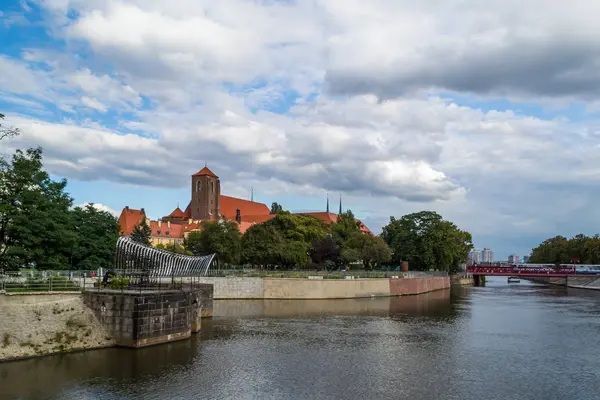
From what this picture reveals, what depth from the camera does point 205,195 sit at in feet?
556

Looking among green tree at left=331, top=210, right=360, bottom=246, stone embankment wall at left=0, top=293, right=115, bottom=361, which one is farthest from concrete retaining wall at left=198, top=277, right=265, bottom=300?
green tree at left=331, top=210, right=360, bottom=246

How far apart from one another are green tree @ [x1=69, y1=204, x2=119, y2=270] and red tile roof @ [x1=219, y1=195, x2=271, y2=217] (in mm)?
120931

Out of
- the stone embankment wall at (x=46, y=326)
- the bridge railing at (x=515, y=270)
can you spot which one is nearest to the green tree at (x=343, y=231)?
the bridge railing at (x=515, y=270)

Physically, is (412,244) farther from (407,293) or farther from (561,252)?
(561,252)

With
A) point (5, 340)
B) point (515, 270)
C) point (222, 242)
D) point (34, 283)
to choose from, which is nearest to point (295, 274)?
point (222, 242)

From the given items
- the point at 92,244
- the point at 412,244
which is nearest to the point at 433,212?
the point at 412,244

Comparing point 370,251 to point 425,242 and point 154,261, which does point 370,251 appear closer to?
Result: point 425,242

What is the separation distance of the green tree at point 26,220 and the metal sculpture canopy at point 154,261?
4.27 metres

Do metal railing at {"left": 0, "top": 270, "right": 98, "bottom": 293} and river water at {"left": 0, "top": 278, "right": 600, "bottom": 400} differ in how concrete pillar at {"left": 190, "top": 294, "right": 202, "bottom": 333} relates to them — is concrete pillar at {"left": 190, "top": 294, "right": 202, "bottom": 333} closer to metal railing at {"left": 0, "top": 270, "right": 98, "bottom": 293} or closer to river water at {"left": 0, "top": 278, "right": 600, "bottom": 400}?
river water at {"left": 0, "top": 278, "right": 600, "bottom": 400}

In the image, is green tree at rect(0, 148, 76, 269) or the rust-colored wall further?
the rust-colored wall

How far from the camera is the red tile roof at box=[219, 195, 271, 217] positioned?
18225 cm

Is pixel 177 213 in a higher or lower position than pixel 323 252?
higher

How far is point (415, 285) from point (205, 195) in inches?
3789

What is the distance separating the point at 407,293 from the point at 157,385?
64.3m
